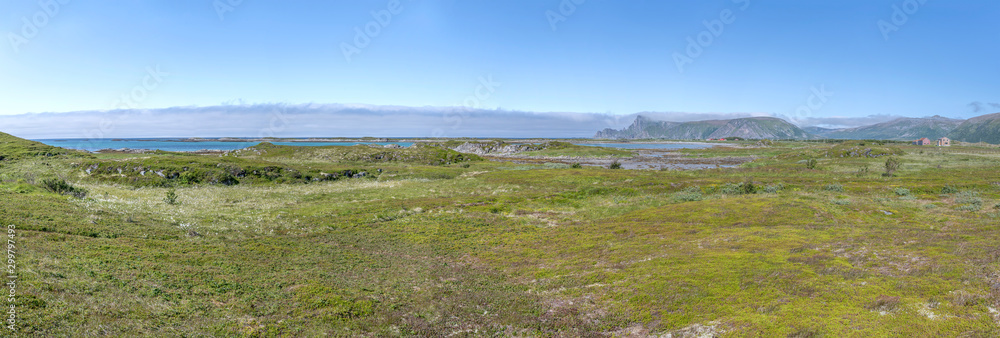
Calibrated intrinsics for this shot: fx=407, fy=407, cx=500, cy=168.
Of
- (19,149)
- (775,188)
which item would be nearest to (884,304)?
(775,188)

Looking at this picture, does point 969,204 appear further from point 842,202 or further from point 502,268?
point 502,268

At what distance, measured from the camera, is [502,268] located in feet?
75.6

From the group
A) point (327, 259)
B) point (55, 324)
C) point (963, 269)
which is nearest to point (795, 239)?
point (963, 269)

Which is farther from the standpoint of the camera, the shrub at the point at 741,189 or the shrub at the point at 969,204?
the shrub at the point at 741,189

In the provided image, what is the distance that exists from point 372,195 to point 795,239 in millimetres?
42931

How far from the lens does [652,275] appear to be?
61.4 ft

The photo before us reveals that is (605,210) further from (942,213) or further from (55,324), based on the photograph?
(55,324)

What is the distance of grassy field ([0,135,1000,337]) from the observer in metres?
13.0

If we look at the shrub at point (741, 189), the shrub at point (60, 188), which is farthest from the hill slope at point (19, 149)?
the shrub at point (741, 189)

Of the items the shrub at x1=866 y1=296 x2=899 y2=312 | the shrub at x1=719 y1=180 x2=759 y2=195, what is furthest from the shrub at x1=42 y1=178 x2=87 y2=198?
the shrub at x1=719 y1=180 x2=759 y2=195

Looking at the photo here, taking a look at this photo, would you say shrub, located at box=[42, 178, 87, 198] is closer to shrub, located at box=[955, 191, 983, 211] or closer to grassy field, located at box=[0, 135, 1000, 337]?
grassy field, located at box=[0, 135, 1000, 337]

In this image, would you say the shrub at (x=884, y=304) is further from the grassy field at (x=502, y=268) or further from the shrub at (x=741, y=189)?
the shrub at (x=741, y=189)

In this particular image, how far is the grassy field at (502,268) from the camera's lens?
42.5ft

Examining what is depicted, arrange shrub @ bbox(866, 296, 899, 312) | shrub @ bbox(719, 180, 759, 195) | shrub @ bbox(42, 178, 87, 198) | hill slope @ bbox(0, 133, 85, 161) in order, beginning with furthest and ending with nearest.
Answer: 1. hill slope @ bbox(0, 133, 85, 161)
2. shrub @ bbox(719, 180, 759, 195)
3. shrub @ bbox(42, 178, 87, 198)
4. shrub @ bbox(866, 296, 899, 312)
